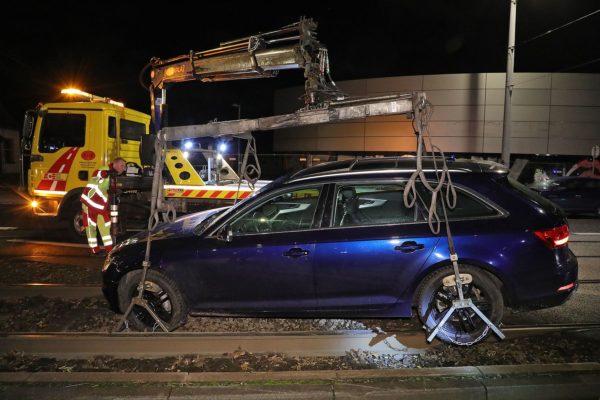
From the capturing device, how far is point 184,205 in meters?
9.33

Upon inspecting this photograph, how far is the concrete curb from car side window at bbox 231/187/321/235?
4.56 ft

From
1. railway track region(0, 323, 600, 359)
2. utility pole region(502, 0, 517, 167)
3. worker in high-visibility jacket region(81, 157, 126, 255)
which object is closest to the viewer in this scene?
railway track region(0, 323, 600, 359)

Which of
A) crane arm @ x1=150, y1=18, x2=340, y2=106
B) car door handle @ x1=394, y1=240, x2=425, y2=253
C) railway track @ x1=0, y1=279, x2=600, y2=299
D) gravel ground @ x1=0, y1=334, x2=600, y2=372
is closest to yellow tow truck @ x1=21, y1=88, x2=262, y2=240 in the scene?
crane arm @ x1=150, y1=18, x2=340, y2=106

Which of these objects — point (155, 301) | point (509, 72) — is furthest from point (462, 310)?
point (509, 72)

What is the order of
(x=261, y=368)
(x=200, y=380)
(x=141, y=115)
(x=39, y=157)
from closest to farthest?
(x=200, y=380) → (x=261, y=368) → (x=39, y=157) → (x=141, y=115)

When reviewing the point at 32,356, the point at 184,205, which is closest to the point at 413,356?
the point at 32,356

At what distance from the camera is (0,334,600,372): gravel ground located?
4.00 meters

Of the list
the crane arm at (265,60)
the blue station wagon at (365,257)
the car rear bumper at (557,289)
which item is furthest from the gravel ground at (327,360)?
the crane arm at (265,60)

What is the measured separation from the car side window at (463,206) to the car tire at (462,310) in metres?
0.49

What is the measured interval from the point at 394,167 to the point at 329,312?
1.57 m

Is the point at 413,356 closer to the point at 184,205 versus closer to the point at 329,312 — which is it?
the point at 329,312

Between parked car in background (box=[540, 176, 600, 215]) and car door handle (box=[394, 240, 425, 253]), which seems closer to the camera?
car door handle (box=[394, 240, 425, 253])

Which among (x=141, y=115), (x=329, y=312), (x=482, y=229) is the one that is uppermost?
(x=141, y=115)

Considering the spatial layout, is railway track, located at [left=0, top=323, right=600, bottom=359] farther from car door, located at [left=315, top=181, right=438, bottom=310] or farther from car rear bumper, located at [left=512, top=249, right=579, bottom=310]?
car rear bumper, located at [left=512, top=249, right=579, bottom=310]
